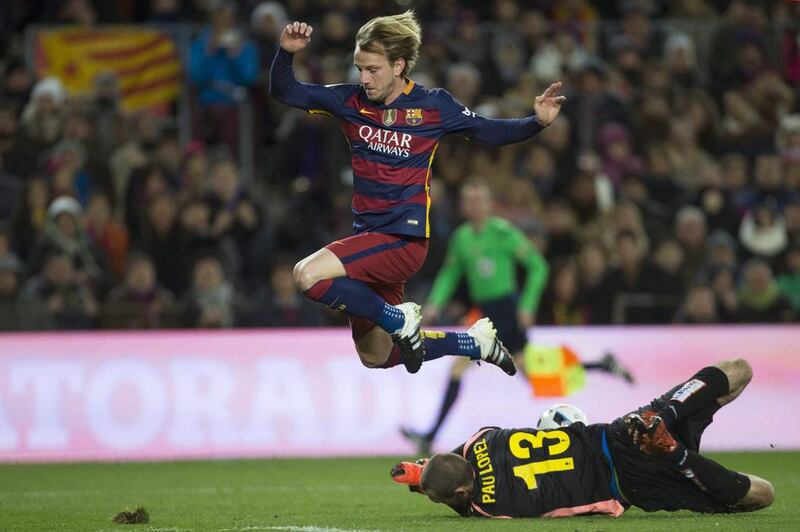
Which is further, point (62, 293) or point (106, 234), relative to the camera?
point (106, 234)

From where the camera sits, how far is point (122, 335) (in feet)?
43.1

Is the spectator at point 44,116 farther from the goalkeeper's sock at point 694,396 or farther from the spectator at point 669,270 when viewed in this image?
the goalkeeper's sock at point 694,396

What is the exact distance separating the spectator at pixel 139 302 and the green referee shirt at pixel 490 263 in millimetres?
2593

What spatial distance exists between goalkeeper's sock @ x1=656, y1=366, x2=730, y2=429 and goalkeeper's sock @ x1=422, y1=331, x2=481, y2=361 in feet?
3.99

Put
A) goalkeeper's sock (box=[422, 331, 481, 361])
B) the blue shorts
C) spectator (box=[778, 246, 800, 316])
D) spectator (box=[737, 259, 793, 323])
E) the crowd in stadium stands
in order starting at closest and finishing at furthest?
goalkeeper's sock (box=[422, 331, 481, 361]) < the blue shorts < the crowd in stadium stands < spectator (box=[737, 259, 793, 323]) < spectator (box=[778, 246, 800, 316])

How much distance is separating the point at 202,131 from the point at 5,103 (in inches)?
84.6

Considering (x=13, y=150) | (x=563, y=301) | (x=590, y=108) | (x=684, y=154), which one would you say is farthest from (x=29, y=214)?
(x=684, y=154)

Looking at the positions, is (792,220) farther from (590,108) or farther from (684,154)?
(590,108)

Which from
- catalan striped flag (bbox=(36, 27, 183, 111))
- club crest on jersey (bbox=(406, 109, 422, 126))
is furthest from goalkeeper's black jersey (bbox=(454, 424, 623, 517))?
catalan striped flag (bbox=(36, 27, 183, 111))

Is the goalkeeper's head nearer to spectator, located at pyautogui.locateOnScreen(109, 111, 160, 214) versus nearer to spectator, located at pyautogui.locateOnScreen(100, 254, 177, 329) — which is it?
spectator, located at pyautogui.locateOnScreen(100, 254, 177, 329)

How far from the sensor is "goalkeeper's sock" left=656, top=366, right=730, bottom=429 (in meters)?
8.20

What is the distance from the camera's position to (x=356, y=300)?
8109mm

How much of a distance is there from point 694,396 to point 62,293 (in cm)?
731

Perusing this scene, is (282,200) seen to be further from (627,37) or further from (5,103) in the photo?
(627,37)
